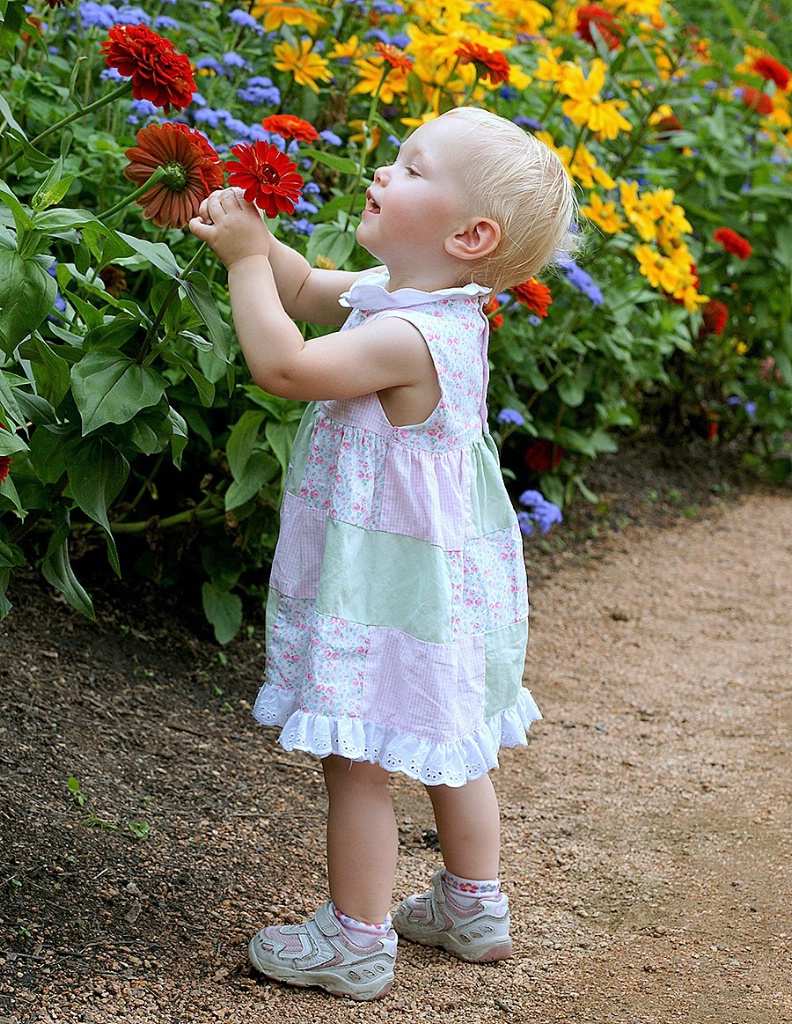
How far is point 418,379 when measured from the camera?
1838 millimetres

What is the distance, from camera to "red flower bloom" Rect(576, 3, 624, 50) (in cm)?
384

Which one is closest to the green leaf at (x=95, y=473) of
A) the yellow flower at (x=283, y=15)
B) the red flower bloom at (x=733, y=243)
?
the yellow flower at (x=283, y=15)

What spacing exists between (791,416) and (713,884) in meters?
3.19

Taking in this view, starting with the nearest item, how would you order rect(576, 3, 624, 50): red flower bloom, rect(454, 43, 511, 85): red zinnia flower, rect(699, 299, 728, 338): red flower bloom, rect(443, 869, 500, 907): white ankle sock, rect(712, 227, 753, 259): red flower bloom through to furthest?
rect(443, 869, 500, 907): white ankle sock → rect(454, 43, 511, 85): red zinnia flower → rect(576, 3, 624, 50): red flower bloom → rect(712, 227, 753, 259): red flower bloom → rect(699, 299, 728, 338): red flower bloom

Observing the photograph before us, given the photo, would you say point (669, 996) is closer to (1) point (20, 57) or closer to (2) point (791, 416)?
(1) point (20, 57)

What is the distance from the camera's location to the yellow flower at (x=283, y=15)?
313cm

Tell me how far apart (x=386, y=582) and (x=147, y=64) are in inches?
31.2

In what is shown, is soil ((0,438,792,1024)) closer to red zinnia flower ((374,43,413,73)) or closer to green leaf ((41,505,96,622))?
green leaf ((41,505,96,622))

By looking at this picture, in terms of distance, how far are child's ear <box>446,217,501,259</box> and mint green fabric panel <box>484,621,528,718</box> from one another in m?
0.59

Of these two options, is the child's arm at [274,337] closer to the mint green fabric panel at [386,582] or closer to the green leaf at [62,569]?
the mint green fabric panel at [386,582]

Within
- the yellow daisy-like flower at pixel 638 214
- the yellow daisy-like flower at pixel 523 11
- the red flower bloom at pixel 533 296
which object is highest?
the yellow daisy-like flower at pixel 523 11

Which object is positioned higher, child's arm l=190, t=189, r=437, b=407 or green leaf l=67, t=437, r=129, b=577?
child's arm l=190, t=189, r=437, b=407

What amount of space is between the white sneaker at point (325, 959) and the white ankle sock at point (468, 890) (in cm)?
17

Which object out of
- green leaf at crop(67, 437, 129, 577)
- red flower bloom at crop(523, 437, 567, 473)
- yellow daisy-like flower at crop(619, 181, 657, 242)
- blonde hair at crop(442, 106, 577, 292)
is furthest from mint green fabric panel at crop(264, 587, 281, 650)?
red flower bloom at crop(523, 437, 567, 473)
